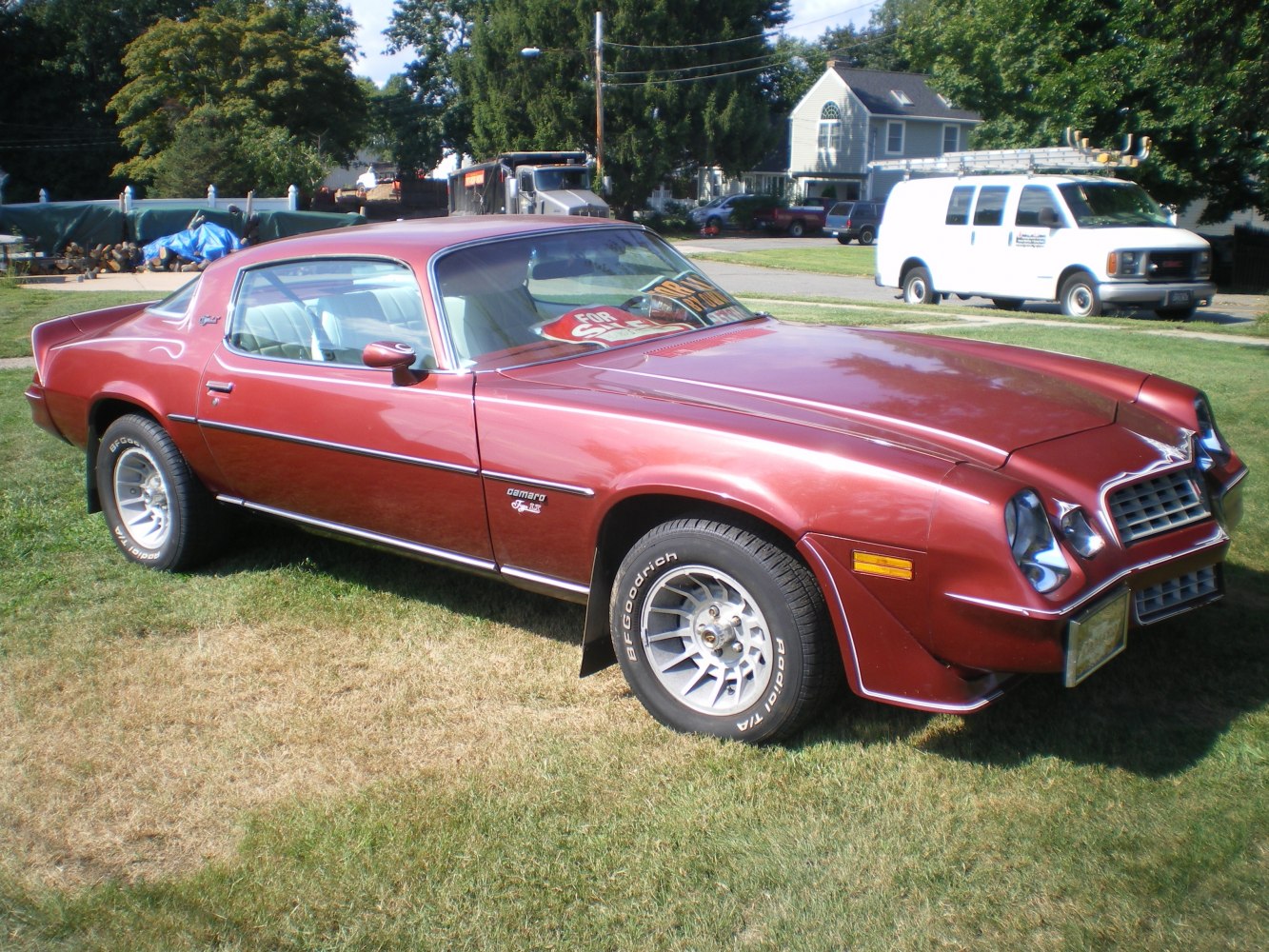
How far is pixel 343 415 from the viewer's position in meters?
4.10

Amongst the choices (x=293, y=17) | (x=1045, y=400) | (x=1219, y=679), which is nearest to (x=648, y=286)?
(x=1045, y=400)

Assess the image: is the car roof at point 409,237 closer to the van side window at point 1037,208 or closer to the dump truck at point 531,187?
the van side window at point 1037,208

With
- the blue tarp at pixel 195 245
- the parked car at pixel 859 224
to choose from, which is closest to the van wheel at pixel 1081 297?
the blue tarp at pixel 195 245

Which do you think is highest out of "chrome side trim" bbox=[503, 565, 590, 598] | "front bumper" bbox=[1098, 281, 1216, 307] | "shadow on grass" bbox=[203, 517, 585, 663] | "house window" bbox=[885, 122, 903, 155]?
"house window" bbox=[885, 122, 903, 155]

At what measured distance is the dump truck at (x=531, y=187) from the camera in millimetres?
33562

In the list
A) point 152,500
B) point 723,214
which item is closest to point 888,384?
point 152,500

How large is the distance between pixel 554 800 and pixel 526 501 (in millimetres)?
958

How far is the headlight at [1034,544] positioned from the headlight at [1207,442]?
0.98 meters

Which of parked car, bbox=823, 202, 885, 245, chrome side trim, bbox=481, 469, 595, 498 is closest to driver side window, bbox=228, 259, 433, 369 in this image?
chrome side trim, bbox=481, 469, 595, 498

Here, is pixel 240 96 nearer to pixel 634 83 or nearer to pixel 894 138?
pixel 634 83

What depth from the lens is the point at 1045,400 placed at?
143 inches

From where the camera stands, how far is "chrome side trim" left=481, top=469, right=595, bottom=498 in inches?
137

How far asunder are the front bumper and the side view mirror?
11.9m

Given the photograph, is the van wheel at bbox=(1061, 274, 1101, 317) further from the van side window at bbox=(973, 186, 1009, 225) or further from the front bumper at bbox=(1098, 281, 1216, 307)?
the van side window at bbox=(973, 186, 1009, 225)
